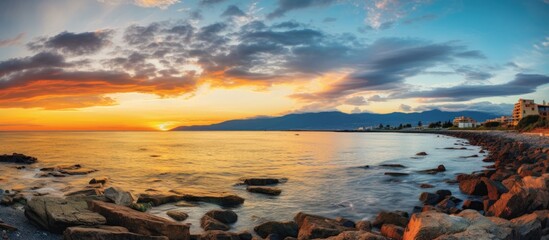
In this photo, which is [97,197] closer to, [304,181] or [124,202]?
[124,202]

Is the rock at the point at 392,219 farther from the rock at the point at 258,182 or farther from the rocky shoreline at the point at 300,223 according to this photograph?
the rock at the point at 258,182

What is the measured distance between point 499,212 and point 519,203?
70cm

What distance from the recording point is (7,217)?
10609mm

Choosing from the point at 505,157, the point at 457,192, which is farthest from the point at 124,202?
the point at 505,157

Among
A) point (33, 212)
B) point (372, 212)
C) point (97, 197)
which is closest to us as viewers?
point (33, 212)

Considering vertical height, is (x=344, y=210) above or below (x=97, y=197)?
below

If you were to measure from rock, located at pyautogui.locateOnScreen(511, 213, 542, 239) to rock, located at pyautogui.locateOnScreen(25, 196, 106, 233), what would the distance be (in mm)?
11224

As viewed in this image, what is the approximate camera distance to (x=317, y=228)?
36.2ft

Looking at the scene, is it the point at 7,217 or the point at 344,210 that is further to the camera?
the point at 344,210

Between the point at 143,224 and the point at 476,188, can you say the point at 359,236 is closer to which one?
the point at 143,224

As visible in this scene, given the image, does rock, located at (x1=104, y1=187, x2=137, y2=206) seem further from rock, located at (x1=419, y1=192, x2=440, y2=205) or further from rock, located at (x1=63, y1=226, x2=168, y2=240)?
rock, located at (x1=419, y1=192, x2=440, y2=205)

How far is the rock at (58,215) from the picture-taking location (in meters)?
9.86

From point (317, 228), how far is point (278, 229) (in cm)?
182

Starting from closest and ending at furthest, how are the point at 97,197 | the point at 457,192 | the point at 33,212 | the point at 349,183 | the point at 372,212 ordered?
the point at 33,212, the point at 97,197, the point at 372,212, the point at 457,192, the point at 349,183
